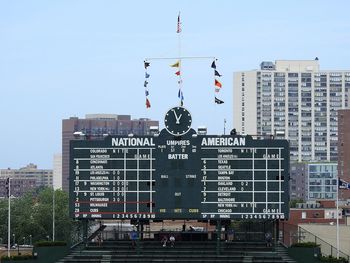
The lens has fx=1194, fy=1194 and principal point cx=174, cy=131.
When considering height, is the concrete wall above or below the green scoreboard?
below

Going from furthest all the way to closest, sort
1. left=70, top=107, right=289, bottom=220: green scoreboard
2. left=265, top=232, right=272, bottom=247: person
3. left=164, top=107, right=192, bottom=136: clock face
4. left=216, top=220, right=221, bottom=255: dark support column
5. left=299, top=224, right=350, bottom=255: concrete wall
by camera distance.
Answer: left=299, top=224, right=350, bottom=255: concrete wall < left=265, top=232, right=272, bottom=247: person < left=216, top=220, right=221, bottom=255: dark support column < left=164, top=107, right=192, bottom=136: clock face < left=70, top=107, right=289, bottom=220: green scoreboard

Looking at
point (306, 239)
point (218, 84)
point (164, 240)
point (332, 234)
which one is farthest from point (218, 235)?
point (332, 234)

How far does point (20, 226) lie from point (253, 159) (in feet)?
234

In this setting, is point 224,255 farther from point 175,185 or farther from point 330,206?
point 330,206

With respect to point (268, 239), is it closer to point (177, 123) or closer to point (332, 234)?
point (177, 123)

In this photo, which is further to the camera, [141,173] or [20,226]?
[20,226]

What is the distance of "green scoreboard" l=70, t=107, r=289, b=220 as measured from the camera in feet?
290

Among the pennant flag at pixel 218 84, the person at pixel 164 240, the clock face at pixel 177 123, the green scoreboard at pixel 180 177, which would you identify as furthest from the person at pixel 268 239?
the pennant flag at pixel 218 84

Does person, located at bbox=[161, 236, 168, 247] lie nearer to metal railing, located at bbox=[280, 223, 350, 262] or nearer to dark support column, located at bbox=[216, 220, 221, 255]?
dark support column, located at bbox=[216, 220, 221, 255]

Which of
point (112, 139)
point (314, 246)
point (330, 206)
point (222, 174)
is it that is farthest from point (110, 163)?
point (330, 206)

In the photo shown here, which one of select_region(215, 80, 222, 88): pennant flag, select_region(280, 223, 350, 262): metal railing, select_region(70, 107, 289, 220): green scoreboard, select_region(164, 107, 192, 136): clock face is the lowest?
select_region(280, 223, 350, 262): metal railing

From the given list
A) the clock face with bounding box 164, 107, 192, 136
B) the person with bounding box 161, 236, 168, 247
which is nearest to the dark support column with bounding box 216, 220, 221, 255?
the person with bounding box 161, 236, 168, 247

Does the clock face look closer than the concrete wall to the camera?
Yes

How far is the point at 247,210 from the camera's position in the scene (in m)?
88.2
